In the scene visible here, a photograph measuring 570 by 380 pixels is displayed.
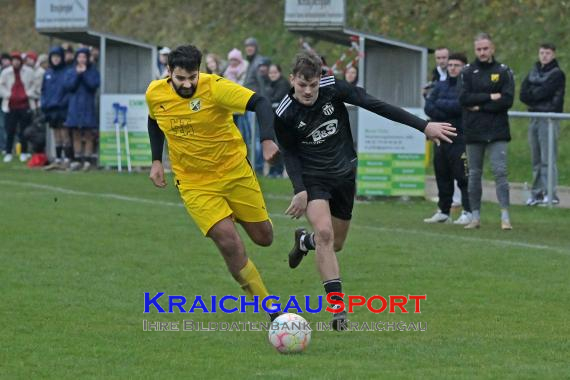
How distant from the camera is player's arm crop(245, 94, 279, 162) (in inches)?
341

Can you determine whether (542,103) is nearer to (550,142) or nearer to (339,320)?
(550,142)

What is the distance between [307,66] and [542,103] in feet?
32.5

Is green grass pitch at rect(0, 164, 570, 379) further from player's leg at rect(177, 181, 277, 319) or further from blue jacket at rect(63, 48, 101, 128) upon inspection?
blue jacket at rect(63, 48, 101, 128)

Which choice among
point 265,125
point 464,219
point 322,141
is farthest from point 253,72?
point 265,125

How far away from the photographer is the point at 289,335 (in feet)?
27.6

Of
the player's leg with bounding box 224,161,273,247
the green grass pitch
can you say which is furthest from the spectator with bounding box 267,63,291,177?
the player's leg with bounding box 224,161,273,247

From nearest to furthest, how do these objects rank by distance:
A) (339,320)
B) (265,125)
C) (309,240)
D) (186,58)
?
1. (265,125)
2. (186,58)
3. (339,320)
4. (309,240)

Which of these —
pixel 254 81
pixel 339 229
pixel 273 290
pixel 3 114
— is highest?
pixel 254 81

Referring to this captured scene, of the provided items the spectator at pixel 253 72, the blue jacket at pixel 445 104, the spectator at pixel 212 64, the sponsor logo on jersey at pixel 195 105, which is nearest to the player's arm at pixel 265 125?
the sponsor logo on jersey at pixel 195 105

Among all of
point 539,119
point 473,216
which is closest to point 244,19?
point 539,119

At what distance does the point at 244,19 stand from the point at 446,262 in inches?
910

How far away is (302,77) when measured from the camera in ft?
30.8

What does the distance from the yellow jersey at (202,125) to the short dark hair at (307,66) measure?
14.7 inches

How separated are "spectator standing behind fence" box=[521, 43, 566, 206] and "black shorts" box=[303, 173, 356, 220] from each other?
862 centimetres
